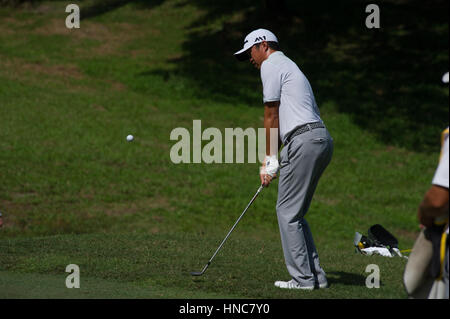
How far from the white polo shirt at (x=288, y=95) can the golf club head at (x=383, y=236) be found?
13.2 feet

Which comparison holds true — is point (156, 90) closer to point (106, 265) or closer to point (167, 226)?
point (167, 226)

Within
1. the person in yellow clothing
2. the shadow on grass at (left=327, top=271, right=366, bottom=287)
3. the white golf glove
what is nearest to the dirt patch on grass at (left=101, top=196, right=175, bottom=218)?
the shadow on grass at (left=327, top=271, right=366, bottom=287)

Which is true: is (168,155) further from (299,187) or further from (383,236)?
(299,187)

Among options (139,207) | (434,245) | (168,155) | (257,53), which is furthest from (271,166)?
(168,155)

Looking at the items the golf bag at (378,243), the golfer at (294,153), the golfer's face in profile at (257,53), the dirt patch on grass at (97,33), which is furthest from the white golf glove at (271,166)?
the dirt patch on grass at (97,33)

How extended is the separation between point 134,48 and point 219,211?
40.7 ft

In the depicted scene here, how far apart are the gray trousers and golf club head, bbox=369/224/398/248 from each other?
370cm

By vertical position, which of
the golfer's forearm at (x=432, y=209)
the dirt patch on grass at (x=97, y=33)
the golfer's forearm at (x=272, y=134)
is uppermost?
the dirt patch on grass at (x=97, y=33)

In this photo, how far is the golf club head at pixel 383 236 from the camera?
31.4ft

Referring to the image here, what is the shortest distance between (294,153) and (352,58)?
18164 millimetres

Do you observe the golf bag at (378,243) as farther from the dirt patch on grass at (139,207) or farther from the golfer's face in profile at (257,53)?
the dirt patch on grass at (139,207)

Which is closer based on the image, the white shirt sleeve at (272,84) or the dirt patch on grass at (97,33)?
the white shirt sleeve at (272,84)

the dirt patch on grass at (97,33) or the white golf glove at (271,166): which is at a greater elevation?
the dirt patch on grass at (97,33)

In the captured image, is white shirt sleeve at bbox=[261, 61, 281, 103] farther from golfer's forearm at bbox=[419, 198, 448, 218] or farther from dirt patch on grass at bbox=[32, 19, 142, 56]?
dirt patch on grass at bbox=[32, 19, 142, 56]
